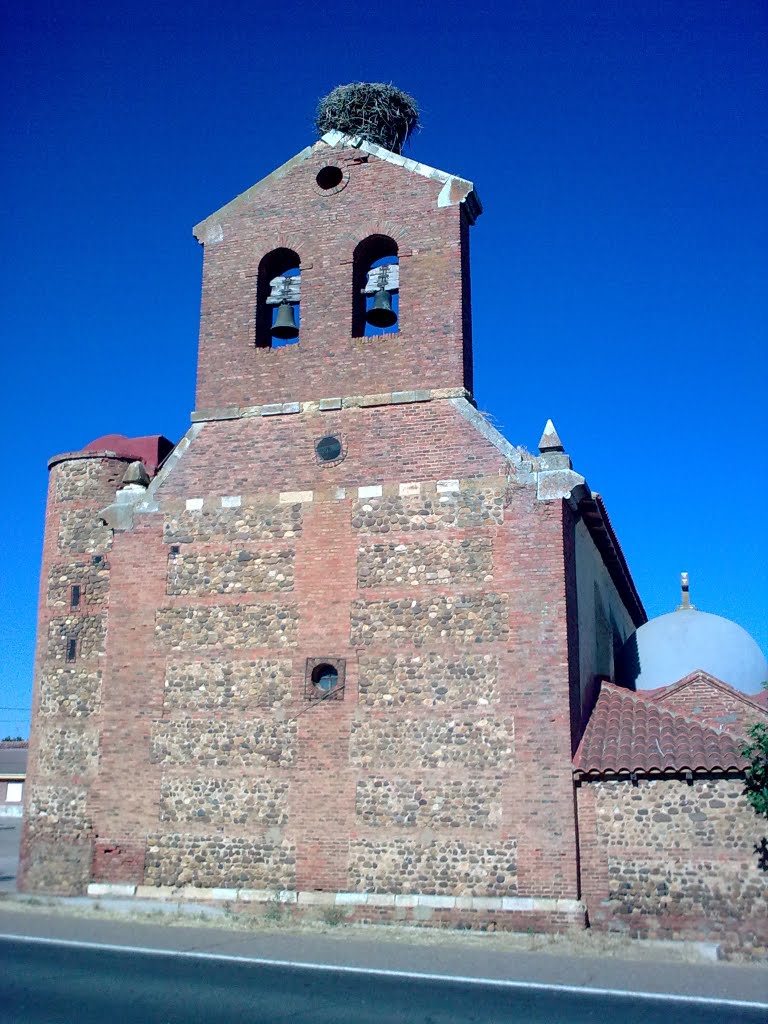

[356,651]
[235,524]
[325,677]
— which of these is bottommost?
[325,677]

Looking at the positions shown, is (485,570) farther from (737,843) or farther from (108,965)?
(108,965)

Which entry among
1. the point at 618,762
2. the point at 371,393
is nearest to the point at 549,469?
the point at 371,393

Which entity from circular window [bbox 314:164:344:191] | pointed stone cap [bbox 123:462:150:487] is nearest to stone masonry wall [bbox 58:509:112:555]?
pointed stone cap [bbox 123:462:150:487]

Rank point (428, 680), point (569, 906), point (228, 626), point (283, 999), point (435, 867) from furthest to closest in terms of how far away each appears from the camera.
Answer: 1. point (228, 626)
2. point (428, 680)
3. point (435, 867)
4. point (569, 906)
5. point (283, 999)

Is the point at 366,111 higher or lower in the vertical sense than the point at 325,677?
higher

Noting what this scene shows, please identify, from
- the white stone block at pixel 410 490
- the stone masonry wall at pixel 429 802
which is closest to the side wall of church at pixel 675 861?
the stone masonry wall at pixel 429 802

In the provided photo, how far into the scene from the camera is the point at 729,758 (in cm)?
1328

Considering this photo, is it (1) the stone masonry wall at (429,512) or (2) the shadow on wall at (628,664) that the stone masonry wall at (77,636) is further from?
(2) the shadow on wall at (628,664)

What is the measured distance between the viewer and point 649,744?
46.2 ft

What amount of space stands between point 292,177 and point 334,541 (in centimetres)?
702

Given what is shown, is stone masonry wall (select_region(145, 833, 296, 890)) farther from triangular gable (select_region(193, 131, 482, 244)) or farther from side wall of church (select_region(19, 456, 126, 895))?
triangular gable (select_region(193, 131, 482, 244))

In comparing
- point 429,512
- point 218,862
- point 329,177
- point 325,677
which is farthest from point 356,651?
point 329,177

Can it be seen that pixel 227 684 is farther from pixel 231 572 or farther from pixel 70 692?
pixel 70 692

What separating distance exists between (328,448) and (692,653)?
9525 mm
